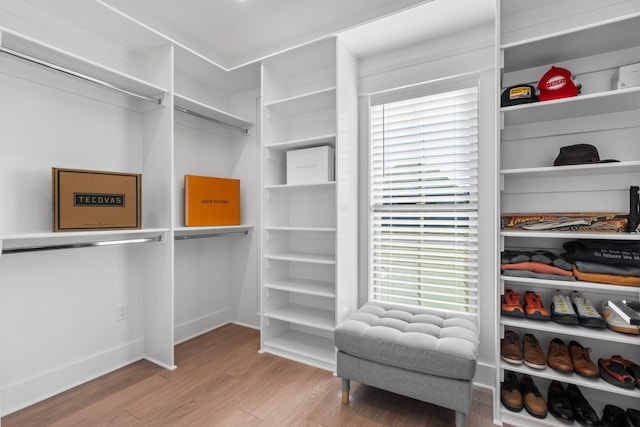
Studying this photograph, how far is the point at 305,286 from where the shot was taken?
2.52m

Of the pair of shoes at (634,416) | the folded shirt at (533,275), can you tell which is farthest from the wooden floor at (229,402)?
the folded shirt at (533,275)

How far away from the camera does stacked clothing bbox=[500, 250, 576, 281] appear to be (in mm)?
1648

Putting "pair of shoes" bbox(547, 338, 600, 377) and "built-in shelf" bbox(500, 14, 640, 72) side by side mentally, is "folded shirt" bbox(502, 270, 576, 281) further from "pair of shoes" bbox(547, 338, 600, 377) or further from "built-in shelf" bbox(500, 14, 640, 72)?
"built-in shelf" bbox(500, 14, 640, 72)

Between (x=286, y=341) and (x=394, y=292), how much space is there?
996mm

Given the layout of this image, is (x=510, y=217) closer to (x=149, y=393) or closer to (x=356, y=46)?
(x=356, y=46)

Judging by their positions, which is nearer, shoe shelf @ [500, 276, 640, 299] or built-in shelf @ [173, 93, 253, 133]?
shoe shelf @ [500, 276, 640, 299]

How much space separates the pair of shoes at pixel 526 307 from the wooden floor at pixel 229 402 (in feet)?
2.05

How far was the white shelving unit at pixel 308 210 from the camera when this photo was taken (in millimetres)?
2314

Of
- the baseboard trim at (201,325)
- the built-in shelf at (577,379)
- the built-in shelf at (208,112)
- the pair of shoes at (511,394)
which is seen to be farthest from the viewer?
the baseboard trim at (201,325)

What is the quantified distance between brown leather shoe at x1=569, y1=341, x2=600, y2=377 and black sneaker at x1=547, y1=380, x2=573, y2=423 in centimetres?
19

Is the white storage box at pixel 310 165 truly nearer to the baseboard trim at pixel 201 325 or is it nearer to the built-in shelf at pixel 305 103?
the built-in shelf at pixel 305 103

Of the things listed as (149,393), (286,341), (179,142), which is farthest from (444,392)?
(179,142)

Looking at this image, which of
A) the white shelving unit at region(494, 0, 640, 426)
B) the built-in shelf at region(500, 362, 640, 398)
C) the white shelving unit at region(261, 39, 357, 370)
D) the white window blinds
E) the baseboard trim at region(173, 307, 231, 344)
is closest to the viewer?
the built-in shelf at region(500, 362, 640, 398)

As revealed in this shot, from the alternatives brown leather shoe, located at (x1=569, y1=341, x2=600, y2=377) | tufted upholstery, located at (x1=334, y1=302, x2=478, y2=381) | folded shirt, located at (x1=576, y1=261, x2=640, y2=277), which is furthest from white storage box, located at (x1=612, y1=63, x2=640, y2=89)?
tufted upholstery, located at (x1=334, y1=302, x2=478, y2=381)
